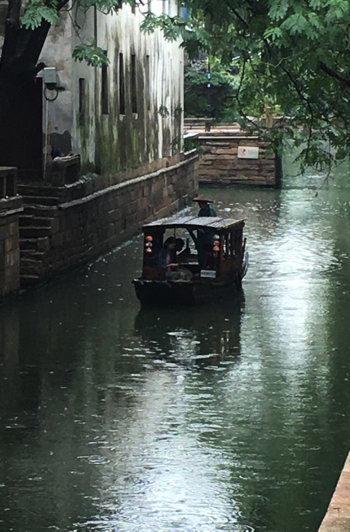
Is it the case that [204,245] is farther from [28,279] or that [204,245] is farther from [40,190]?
[40,190]

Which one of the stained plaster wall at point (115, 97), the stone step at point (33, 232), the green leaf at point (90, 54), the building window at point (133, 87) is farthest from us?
the building window at point (133, 87)

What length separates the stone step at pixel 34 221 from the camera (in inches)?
1090

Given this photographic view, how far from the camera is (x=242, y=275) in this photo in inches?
1037

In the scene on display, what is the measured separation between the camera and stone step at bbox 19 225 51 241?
27.4m

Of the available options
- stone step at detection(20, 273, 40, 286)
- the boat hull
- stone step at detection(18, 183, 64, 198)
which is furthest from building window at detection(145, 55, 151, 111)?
the boat hull

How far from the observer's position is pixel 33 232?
27438 millimetres

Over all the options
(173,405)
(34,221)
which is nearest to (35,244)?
(34,221)

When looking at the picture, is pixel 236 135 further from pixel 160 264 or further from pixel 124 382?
pixel 124 382

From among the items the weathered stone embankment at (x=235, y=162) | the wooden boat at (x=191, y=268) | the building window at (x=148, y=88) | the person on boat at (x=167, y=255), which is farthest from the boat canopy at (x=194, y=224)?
the weathered stone embankment at (x=235, y=162)

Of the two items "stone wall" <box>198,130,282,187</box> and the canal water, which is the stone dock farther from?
"stone wall" <box>198,130,282,187</box>

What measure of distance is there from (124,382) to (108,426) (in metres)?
2.51

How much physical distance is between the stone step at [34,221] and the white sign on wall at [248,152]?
1002 inches

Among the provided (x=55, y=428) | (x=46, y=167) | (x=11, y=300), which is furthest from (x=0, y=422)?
(x=46, y=167)

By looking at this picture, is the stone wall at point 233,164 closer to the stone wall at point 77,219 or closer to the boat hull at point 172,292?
the stone wall at point 77,219
